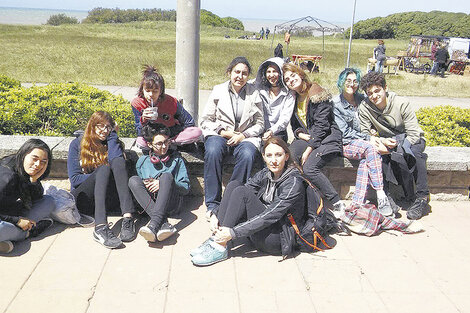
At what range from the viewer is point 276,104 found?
4.59 metres

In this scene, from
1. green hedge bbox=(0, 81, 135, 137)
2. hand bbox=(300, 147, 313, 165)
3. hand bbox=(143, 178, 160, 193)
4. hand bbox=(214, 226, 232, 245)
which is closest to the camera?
hand bbox=(214, 226, 232, 245)

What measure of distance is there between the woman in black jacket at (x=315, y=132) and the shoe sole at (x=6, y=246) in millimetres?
2425

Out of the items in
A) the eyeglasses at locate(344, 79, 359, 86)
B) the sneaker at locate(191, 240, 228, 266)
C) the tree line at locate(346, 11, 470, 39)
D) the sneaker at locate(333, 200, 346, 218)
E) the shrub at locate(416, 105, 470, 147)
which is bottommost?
the sneaker at locate(191, 240, 228, 266)

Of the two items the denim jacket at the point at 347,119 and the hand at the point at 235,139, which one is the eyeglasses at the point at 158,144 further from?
the denim jacket at the point at 347,119

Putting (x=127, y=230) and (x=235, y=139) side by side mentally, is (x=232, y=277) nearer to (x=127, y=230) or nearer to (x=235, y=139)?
(x=127, y=230)

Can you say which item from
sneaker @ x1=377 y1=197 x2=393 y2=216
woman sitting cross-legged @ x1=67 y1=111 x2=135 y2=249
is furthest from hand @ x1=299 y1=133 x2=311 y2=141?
woman sitting cross-legged @ x1=67 y1=111 x2=135 y2=249

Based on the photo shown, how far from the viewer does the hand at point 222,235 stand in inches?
135

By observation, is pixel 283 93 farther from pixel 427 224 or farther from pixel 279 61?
pixel 427 224

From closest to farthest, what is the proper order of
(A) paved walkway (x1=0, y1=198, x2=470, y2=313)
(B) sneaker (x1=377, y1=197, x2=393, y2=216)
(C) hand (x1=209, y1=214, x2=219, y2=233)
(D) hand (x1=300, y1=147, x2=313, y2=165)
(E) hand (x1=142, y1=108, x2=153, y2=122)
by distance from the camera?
(A) paved walkway (x1=0, y1=198, x2=470, y2=313)
(C) hand (x1=209, y1=214, x2=219, y2=233)
(E) hand (x1=142, y1=108, x2=153, y2=122)
(B) sneaker (x1=377, y1=197, x2=393, y2=216)
(D) hand (x1=300, y1=147, x2=313, y2=165)

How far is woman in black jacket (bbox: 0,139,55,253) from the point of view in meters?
3.46

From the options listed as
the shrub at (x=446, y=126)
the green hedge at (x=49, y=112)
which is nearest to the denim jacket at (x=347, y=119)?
the shrub at (x=446, y=126)

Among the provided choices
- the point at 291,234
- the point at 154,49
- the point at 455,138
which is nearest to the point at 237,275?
the point at 291,234

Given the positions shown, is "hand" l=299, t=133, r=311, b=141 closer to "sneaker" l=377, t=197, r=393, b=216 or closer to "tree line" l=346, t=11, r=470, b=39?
"sneaker" l=377, t=197, r=393, b=216

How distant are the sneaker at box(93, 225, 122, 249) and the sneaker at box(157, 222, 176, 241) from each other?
12.2 inches
